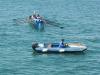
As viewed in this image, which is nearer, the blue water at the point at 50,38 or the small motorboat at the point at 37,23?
the blue water at the point at 50,38

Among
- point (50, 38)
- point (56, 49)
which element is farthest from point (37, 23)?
point (56, 49)

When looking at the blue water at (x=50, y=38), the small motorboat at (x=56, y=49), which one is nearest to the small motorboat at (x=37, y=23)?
the blue water at (x=50, y=38)

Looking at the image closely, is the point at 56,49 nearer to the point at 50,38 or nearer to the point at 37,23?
the point at 50,38

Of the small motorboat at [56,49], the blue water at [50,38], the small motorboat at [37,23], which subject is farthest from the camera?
the small motorboat at [37,23]

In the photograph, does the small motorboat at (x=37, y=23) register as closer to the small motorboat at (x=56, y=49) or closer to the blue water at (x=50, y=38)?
the blue water at (x=50, y=38)

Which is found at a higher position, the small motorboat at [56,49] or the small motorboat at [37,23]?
the small motorboat at [37,23]

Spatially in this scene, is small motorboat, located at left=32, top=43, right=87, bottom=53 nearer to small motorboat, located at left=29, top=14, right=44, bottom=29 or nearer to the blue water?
the blue water

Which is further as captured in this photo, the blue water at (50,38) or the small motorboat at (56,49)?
the small motorboat at (56,49)

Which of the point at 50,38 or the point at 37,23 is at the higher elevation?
the point at 37,23

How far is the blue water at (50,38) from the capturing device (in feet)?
153

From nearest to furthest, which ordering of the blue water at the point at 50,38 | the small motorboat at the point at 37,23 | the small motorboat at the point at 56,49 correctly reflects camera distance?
the blue water at the point at 50,38
the small motorboat at the point at 56,49
the small motorboat at the point at 37,23

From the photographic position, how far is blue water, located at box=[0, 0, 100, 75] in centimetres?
4652

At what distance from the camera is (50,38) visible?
199 feet

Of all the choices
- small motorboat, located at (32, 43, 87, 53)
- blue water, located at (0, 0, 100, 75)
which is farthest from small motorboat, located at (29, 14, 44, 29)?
small motorboat, located at (32, 43, 87, 53)
